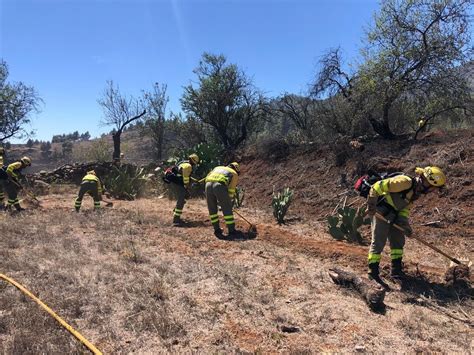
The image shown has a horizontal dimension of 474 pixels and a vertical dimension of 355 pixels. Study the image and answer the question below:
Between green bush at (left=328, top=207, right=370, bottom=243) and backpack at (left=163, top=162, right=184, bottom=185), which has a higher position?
backpack at (left=163, top=162, right=184, bottom=185)

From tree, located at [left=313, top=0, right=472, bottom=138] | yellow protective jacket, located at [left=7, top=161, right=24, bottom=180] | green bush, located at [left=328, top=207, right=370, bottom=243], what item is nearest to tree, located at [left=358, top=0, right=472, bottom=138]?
tree, located at [left=313, top=0, right=472, bottom=138]

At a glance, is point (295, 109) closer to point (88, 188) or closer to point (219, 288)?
point (88, 188)

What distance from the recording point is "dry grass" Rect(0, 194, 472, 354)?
4.09 m

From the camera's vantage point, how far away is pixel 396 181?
593cm

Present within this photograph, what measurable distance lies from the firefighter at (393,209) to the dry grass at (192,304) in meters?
0.75

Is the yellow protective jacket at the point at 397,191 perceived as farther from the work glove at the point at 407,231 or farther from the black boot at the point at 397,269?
the black boot at the point at 397,269

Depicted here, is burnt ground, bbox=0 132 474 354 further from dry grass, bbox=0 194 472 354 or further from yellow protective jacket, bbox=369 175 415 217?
yellow protective jacket, bbox=369 175 415 217

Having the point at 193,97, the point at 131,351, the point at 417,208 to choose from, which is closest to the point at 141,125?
the point at 193,97

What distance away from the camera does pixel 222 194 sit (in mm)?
8867


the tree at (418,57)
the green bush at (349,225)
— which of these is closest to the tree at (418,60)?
the tree at (418,57)

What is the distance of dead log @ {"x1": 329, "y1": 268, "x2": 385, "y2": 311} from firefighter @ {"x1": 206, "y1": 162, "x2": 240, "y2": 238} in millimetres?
3128

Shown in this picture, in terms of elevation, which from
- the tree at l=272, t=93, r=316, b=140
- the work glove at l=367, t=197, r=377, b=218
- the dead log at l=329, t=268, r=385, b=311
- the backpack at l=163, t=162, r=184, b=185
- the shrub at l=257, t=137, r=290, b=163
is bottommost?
the dead log at l=329, t=268, r=385, b=311

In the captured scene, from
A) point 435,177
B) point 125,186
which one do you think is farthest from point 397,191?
point 125,186

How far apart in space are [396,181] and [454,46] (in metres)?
8.07
